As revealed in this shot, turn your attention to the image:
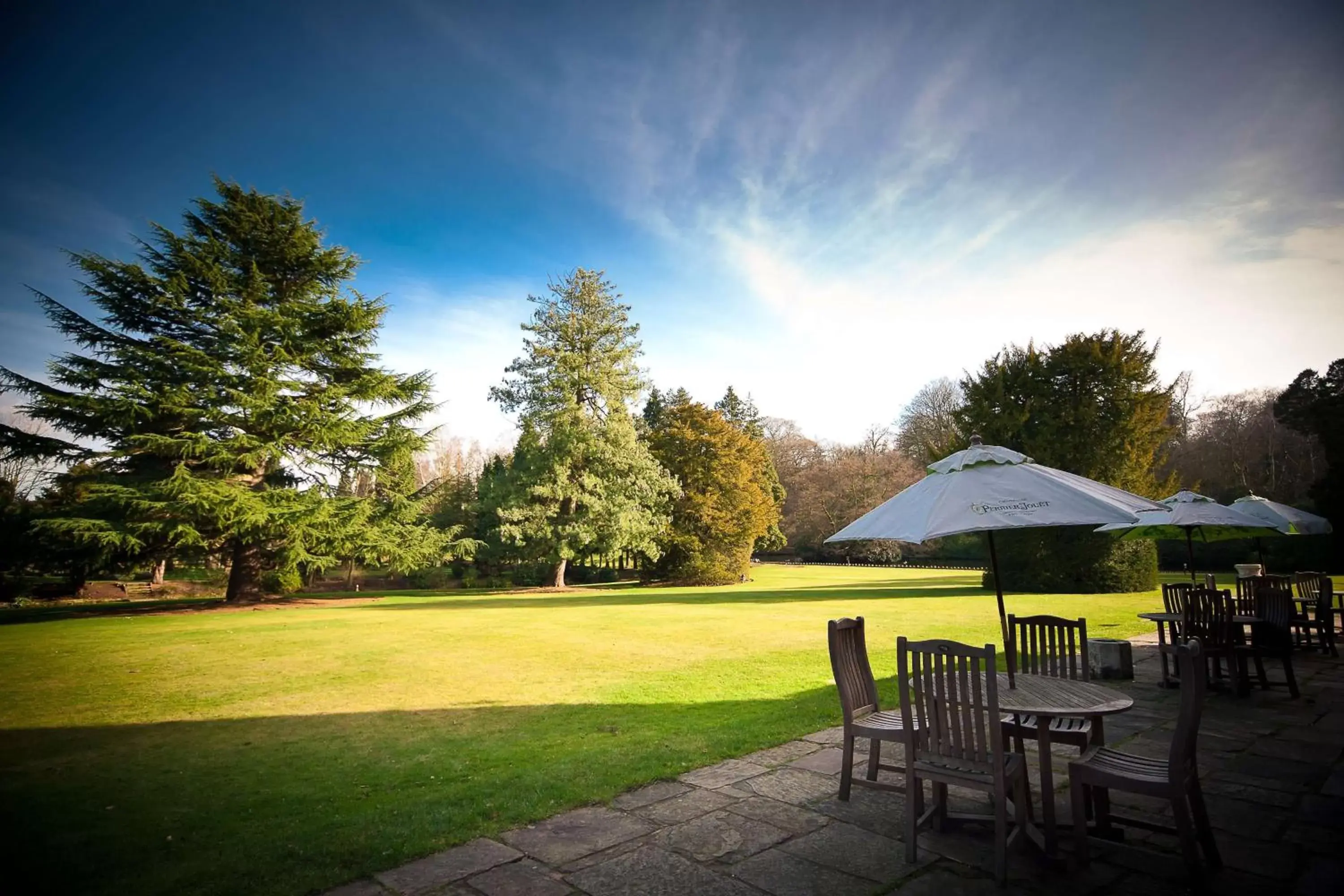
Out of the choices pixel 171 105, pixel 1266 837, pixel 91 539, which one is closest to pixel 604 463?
pixel 91 539

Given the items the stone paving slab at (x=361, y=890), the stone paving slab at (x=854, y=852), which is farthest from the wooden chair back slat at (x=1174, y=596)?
the stone paving slab at (x=361, y=890)

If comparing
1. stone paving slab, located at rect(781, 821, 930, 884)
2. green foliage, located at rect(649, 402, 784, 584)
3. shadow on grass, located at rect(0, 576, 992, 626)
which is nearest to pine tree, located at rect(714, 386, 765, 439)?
green foliage, located at rect(649, 402, 784, 584)

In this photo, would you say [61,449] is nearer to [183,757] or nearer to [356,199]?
[356,199]

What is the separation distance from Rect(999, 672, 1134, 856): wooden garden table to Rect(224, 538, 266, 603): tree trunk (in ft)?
83.4

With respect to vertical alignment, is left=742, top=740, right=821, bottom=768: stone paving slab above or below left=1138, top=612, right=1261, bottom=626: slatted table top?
below

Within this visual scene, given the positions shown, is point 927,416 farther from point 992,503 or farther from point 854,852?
point 854,852

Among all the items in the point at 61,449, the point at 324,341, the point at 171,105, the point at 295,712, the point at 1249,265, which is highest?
the point at 324,341

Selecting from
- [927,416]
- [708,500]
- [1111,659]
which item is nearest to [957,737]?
[1111,659]

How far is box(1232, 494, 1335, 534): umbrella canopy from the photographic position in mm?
9406

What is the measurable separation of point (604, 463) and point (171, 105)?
21.1 m

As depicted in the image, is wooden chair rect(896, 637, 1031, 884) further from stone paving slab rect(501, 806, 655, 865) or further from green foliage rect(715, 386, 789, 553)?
green foliage rect(715, 386, 789, 553)

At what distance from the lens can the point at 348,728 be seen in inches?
240

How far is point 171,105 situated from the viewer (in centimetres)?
805

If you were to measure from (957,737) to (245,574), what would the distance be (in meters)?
26.1
